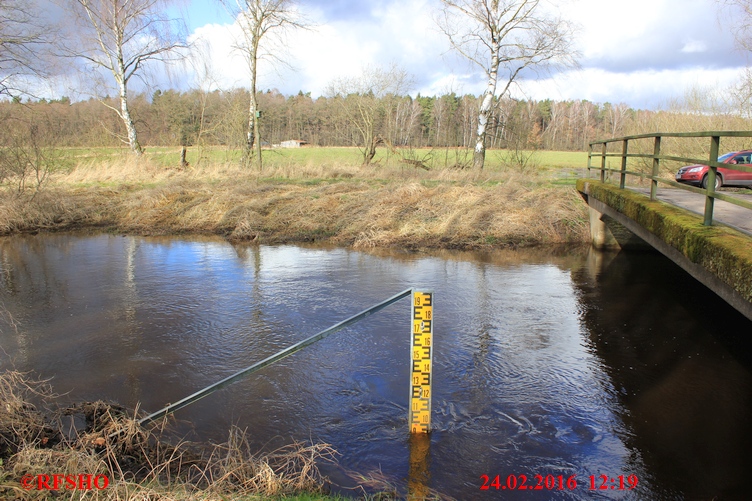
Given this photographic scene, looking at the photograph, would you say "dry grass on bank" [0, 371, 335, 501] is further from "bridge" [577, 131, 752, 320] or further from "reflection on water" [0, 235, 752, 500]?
"bridge" [577, 131, 752, 320]

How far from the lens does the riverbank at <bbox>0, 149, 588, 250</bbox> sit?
581 inches

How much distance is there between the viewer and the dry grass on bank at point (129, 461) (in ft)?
10.9

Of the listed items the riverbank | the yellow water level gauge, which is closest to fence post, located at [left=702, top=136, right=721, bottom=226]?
the yellow water level gauge

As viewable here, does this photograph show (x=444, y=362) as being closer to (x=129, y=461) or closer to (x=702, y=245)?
(x=702, y=245)

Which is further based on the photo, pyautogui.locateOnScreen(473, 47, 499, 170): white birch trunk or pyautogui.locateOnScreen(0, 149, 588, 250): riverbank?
pyautogui.locateOnScreen(473, 47, 499, 170): white birch trunk

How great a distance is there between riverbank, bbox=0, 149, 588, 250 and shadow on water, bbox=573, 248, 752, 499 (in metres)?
4.16

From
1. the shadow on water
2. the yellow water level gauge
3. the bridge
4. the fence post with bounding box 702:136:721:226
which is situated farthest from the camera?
the fence post with bounding box 702:136:721:226

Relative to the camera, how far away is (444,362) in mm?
6473

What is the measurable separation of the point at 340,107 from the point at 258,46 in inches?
239
